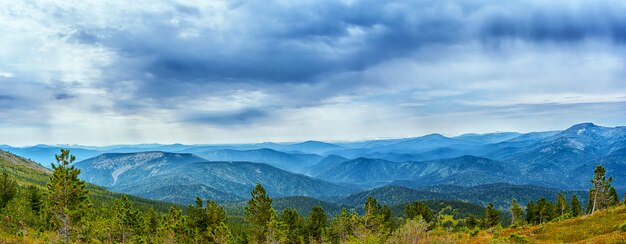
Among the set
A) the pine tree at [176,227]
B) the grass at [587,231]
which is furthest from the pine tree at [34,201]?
the grass at [587,231]

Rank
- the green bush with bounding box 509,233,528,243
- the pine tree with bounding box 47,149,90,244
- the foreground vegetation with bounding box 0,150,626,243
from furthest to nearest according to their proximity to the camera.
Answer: the pine tree with bounding box 47,149,90,244, the foreground vegetation with bounding box 0,150,626,243, the green bush with bounding box 509,233,528,243

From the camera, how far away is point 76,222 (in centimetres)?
3678

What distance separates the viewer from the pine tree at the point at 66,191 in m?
34.2

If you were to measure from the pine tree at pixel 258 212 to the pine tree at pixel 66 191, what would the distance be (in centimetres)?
3182

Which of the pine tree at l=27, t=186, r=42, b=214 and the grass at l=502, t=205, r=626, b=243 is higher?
the grass at l=502, t=205, r=626, b=243

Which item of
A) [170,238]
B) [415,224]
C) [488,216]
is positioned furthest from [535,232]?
[488,216]

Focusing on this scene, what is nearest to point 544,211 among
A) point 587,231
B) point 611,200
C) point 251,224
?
point 611,200

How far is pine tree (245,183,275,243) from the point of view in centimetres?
6469

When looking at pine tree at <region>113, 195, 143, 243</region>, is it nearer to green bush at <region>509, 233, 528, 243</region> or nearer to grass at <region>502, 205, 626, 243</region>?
green bush at <region>509, 233, 528, 243</region>

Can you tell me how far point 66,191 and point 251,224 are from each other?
39907 mm

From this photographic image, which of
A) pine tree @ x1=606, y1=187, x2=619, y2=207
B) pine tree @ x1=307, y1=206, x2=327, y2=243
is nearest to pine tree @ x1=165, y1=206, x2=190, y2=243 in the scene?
pine tree @ x1=307, y1=206, x2=327, y2=243

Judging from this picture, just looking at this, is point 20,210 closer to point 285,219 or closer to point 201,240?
point 201,240

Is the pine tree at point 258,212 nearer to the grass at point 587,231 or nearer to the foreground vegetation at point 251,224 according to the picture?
the foreground vegetation at point 251,224

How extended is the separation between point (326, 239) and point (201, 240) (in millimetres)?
32029
